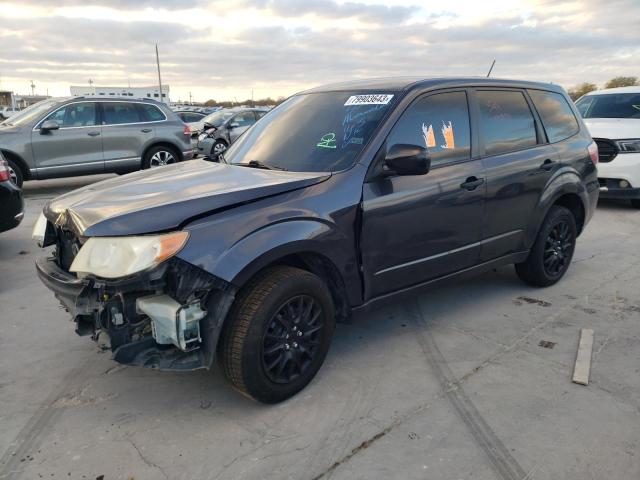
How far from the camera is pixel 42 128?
30.8 ft

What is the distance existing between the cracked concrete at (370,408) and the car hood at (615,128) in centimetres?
487

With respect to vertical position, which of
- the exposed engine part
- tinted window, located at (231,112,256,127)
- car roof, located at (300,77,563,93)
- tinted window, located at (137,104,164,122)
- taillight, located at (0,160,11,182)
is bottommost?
the exposed engine part

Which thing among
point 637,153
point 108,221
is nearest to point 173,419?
point 108,221

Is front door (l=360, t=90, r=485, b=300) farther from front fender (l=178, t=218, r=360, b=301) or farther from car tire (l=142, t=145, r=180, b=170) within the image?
car tire (l=142, t=145, r=180, b=170)

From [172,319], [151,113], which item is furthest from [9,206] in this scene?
[151,113]

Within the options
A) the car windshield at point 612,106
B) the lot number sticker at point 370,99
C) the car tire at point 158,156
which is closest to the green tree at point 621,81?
the car windshield at point 612,106

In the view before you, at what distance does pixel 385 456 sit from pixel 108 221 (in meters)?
1.78

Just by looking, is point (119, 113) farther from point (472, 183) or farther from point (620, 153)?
point (620, 153)

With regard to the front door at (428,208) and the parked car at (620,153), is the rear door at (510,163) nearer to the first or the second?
the front door at (428,208)

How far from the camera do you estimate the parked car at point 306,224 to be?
8.67ft

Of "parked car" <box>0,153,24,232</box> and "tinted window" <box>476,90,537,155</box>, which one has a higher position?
"tinted window" <box>476,90,537,155</box>

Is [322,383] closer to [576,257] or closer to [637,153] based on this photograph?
[576,257]

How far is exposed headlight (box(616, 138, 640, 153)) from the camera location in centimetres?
816

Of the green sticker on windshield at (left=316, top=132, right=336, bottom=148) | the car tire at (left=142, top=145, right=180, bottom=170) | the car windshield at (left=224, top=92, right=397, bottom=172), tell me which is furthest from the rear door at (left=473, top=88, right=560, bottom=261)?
the car tire at (left=142, top=145, right=180, bottom=170)
